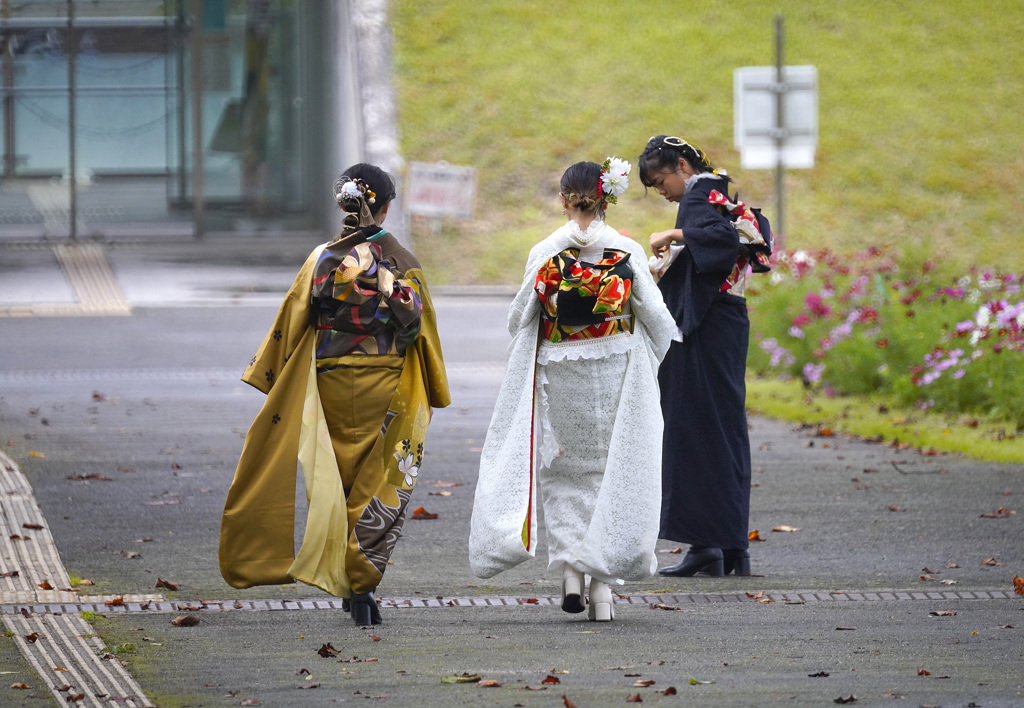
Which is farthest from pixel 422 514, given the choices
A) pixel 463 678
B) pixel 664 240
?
pixel 463 678

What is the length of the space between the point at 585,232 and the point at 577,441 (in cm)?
75

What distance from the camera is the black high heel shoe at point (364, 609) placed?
5180 millimetres

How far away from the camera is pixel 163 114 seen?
24.0 m

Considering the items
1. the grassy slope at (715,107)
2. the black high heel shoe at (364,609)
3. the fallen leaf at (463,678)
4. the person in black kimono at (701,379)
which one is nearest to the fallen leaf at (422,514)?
the person in black kimono at (701,379)

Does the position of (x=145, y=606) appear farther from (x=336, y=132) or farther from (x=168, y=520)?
(x=336, y=132)

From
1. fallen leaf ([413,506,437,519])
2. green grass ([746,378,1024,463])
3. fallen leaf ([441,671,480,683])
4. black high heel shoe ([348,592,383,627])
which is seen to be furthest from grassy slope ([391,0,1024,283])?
fallen leaf ([441,671,480,683])

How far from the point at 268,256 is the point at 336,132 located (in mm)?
3377

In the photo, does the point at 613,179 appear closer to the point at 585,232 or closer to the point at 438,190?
the point at 585,232

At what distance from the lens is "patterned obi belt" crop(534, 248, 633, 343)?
5.28 m

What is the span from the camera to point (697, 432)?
20.5 ft

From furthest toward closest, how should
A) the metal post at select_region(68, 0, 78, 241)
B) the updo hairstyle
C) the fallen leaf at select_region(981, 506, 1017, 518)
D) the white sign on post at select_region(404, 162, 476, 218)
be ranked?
the metal post at select_region(68, 0, 78, 241) < the white sign on post at select_region(404, 162, 476, 218) < the fallen leaf at select_region(981, 506, 1017, 518) < the updo hairstyle

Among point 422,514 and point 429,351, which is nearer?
point 429,351

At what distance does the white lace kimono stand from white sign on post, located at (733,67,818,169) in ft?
35.5

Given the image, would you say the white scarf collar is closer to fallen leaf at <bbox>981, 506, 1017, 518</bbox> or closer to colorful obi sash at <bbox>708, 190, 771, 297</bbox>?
colorful obi sash at <bbox>708, 190, 771, 297</bbox>
